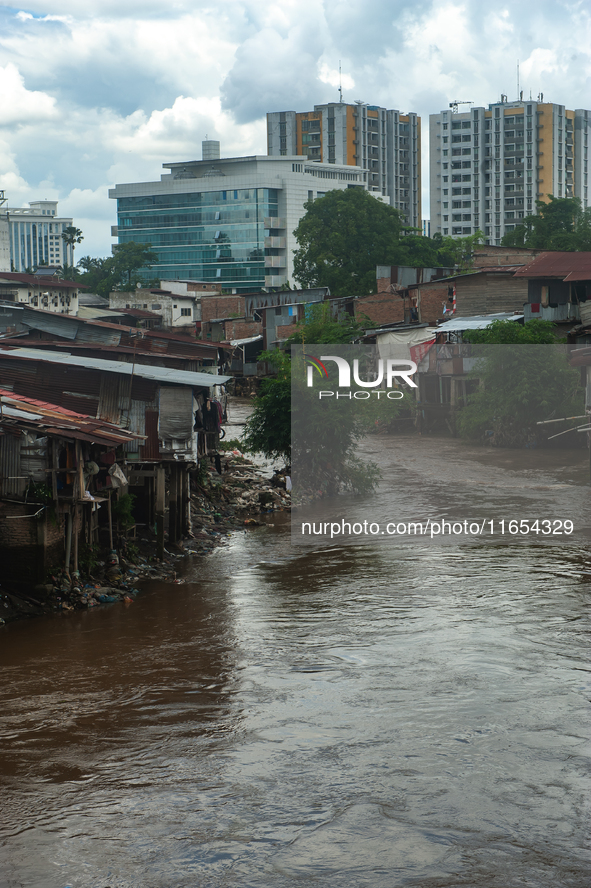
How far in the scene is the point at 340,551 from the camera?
53.0 ft

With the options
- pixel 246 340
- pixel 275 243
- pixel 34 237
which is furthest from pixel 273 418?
pixel 34 237

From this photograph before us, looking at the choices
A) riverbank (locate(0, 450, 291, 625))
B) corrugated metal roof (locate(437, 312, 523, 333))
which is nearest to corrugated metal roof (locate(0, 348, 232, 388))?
riverbank (locate(0, 450, 291, 625))

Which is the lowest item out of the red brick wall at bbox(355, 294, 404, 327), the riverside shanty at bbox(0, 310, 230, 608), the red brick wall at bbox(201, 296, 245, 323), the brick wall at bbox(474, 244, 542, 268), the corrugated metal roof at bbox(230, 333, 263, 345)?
the riverside shanty at bbox(0, 310, 230, 608)

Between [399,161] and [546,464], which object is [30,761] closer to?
[546,464]

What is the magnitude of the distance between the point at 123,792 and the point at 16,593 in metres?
5.02

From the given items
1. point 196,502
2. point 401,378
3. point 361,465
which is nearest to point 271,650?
point 196,502

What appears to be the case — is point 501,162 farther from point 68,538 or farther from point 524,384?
point 68,538

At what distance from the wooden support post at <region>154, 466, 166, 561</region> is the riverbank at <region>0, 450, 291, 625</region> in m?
0.15

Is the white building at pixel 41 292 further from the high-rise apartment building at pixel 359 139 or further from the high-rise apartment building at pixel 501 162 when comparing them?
the high-rise apartment building at pixel 501 162

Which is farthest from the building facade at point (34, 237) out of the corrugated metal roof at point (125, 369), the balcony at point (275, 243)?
the corrugated metal roof at point (125, 369)

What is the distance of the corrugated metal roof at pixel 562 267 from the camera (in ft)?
94.6

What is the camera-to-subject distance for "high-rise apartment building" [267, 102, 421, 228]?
324 feet

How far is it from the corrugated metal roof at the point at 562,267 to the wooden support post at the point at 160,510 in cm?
1839

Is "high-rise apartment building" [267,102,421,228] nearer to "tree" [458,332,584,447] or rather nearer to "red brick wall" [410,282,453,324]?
"red brick wall" [410,282,453,324]
